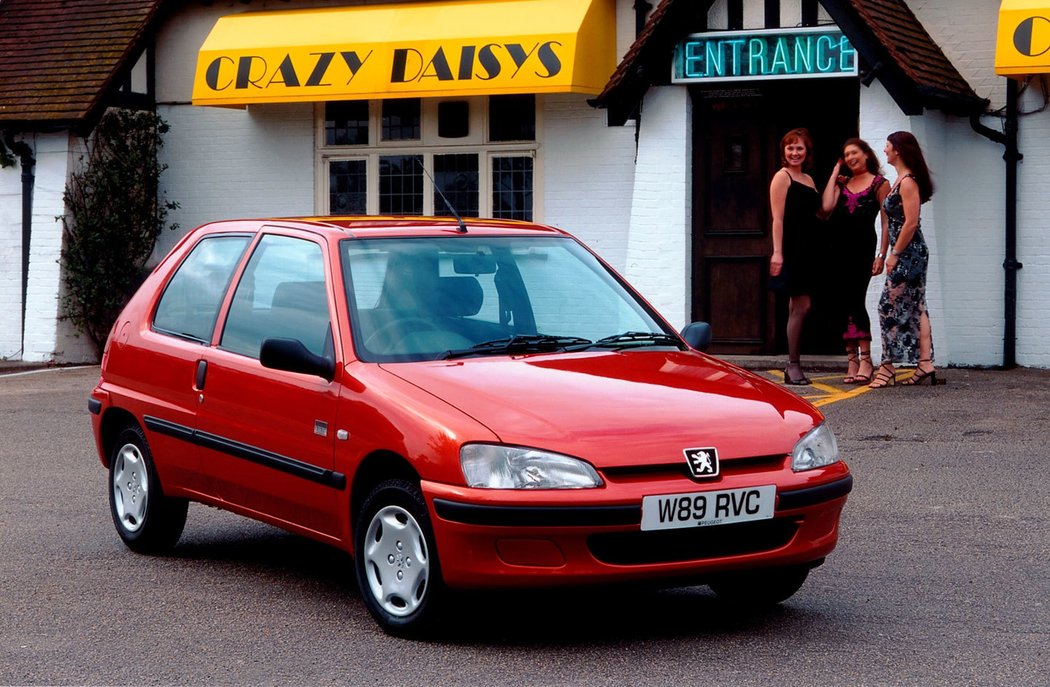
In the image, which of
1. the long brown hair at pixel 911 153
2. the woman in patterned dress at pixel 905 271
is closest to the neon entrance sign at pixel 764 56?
the woman in patterned dress at pixel 905 271

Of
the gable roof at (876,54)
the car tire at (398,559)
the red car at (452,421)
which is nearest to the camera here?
the red car at (452,421)

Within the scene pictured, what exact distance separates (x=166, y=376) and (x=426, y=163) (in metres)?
12.2

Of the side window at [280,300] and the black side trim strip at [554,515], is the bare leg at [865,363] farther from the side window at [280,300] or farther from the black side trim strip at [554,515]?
the black side trim strip at [554,515]

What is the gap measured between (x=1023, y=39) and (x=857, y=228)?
270 centimetres

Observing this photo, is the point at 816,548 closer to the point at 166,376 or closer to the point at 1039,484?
the point at 166,376

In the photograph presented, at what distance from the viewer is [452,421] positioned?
19.0 feet

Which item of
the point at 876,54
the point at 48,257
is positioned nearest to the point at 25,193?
the point at 48,257

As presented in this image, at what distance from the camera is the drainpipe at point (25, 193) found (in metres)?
19.7

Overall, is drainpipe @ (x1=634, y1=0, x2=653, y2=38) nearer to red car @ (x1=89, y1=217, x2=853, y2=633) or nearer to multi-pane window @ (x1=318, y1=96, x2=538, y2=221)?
multi-pane window @ (x1=318, y1=96, x2=538, y2=221)

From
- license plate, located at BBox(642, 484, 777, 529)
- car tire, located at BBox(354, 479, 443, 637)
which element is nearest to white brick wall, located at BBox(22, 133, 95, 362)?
car tire, located at BBox(354, 479, 443, 637)

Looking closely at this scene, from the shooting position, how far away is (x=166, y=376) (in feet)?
25.0

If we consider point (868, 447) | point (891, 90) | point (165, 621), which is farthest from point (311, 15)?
Result: point (165, 621)

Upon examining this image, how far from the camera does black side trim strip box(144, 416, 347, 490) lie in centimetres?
635

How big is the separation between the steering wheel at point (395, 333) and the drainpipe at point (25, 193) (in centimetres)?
1407
